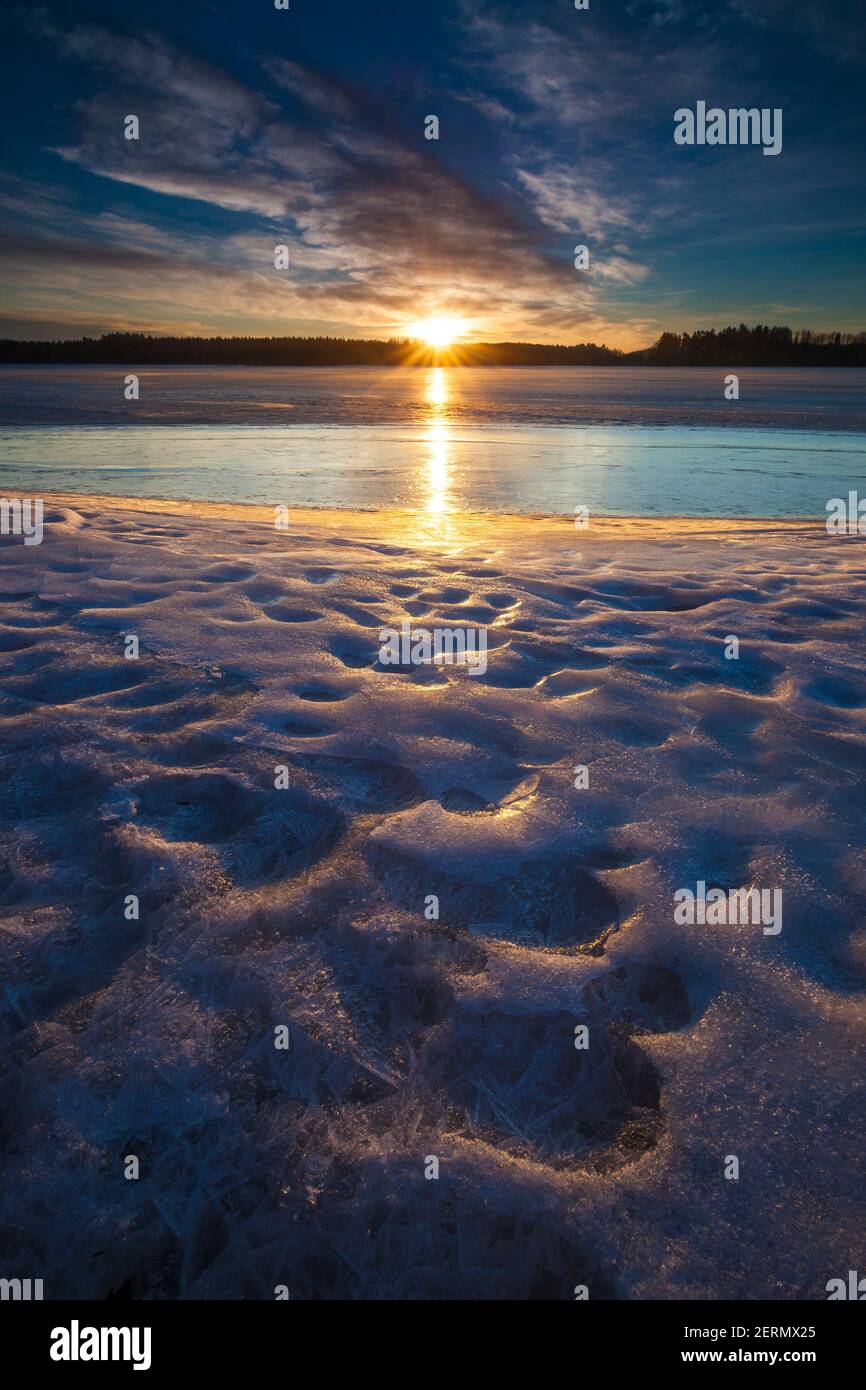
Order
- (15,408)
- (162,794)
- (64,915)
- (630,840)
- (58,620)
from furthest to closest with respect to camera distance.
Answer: (15,408) < (58,620) < (162,794) < (630,840) < (64,915)

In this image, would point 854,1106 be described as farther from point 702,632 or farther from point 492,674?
point 702,632

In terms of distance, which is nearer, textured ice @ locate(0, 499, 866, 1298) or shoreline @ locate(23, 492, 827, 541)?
textured ice @ locate(0, 499, 866, 1298)

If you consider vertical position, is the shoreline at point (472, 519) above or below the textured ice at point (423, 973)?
above

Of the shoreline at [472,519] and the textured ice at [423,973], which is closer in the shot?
the textured ice at [423,973]

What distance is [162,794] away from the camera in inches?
112

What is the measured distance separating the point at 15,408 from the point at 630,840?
29.9m

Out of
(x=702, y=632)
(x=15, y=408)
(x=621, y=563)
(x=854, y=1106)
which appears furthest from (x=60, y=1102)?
(x=15, y=408)

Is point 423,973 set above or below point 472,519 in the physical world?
below

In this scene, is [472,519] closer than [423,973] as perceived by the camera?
No

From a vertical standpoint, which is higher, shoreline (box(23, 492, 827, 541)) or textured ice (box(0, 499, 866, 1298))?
shoreline (box(23, 492, 827, 541))
